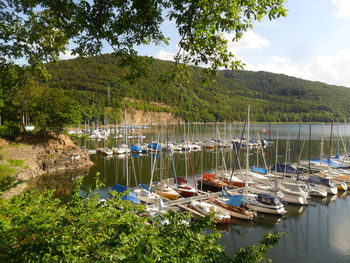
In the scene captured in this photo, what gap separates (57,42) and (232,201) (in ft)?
65.4

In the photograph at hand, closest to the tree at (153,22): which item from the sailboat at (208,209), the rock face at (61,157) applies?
the sailboat at (208,209)

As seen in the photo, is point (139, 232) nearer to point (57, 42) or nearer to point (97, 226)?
point (97, 226)

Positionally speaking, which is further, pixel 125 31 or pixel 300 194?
pixel 300 194

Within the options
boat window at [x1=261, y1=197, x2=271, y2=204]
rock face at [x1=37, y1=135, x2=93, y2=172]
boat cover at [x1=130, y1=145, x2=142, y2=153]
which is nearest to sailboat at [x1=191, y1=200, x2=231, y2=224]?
boat window at [x1=261, y1=197, x2=271, y2=204]

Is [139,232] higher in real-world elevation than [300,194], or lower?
higher

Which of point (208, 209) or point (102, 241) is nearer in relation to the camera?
point (102, 241)

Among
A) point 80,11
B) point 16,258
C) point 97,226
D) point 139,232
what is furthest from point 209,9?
point 16,258

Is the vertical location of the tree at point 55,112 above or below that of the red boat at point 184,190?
above

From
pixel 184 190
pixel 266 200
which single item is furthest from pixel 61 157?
pixel 266 200

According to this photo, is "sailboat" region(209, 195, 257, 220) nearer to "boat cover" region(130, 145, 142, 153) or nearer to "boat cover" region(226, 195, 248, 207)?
"boat cover" region(226, 195, 248, 207)

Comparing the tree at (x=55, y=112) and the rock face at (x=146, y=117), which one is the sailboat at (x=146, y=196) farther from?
the rock face at (x=146, y=117)

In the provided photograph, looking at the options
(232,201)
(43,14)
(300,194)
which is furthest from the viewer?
(300,194)

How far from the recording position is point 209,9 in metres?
5.13

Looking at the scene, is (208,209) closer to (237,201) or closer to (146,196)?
(237,201)
